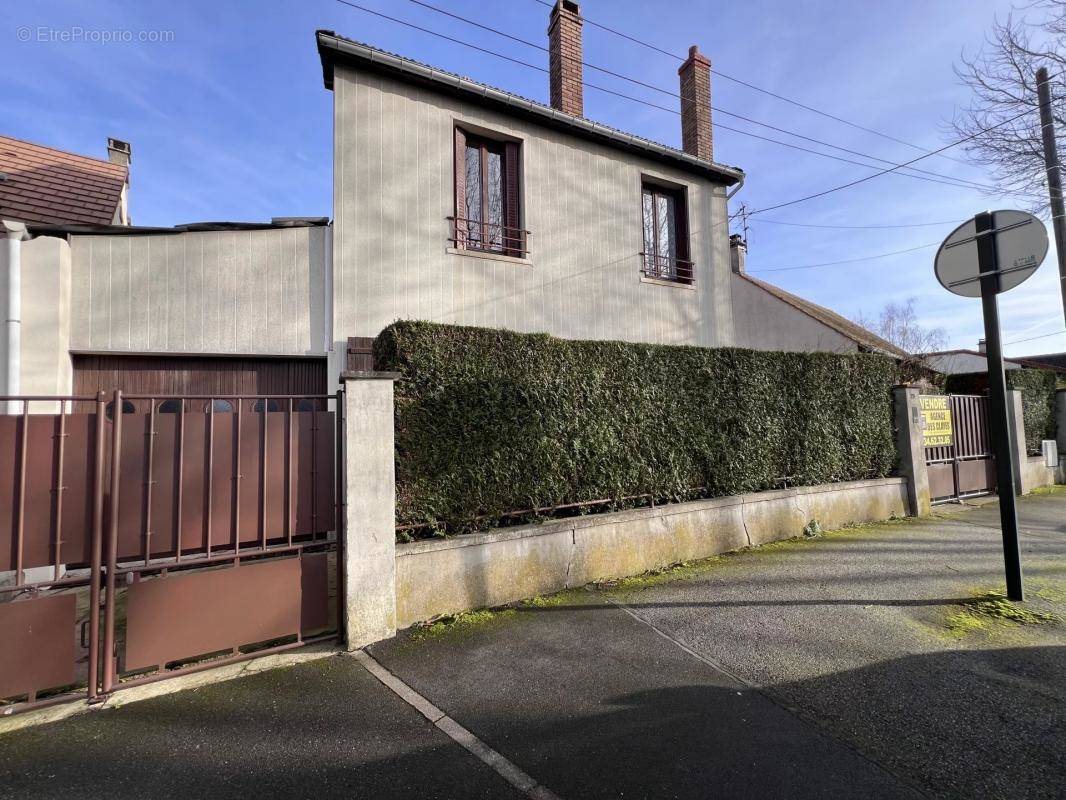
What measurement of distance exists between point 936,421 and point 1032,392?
4.65 meters

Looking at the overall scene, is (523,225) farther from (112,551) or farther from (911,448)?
(911,448)

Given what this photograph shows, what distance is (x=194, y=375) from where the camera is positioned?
612 cm

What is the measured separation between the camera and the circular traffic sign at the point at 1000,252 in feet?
13.4

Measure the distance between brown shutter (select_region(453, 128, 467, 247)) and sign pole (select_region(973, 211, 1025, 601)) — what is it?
606cm

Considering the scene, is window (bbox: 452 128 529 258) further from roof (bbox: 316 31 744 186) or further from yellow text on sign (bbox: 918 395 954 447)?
yellow text on sign (bbox: 918 395 954 447)

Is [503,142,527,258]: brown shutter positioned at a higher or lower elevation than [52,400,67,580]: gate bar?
higher

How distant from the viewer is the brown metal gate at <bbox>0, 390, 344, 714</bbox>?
3025 mm

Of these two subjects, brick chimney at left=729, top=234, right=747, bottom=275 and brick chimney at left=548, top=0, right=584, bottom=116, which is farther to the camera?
brick chimney at left=729, top=234, right=747, bottom=275

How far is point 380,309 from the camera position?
693cm

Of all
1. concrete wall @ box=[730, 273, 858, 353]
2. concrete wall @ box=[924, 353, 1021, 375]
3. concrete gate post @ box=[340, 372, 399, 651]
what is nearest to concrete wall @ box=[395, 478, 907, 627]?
concrete gate post @ box=[340, 372, 399, 651]

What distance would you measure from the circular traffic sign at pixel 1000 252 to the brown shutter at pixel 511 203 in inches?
215

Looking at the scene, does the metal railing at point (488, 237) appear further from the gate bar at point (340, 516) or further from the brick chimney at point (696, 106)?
the brick chimney at point (696, 106)

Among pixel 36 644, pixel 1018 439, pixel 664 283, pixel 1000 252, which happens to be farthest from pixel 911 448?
pixel 36 644

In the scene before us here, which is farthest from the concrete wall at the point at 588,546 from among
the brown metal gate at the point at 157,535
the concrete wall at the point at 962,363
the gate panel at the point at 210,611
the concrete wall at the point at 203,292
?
the concrete wall at the point at 962,363
